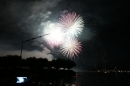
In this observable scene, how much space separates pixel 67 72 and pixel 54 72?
35738mm

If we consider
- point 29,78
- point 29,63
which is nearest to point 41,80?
point 29,63

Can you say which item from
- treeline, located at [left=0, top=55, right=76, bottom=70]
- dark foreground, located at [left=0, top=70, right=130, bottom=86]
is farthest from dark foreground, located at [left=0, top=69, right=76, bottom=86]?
treeline, located at [left=0, top=55, right=76, bottom=70]

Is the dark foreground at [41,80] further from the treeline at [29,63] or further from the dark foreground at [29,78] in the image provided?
the treeline at [29,63]

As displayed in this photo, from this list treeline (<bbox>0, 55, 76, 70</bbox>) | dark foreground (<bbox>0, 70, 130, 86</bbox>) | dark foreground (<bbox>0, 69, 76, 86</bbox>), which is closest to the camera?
dark foreground (<bbox>0, 69, 76, 86</bbox>)

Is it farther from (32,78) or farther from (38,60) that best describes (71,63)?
(32,78)

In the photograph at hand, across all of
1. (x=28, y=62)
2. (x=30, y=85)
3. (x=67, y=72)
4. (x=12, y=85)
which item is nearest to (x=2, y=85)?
(x=12, y=85)

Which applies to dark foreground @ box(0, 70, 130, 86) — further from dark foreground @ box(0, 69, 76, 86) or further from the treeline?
the treeline

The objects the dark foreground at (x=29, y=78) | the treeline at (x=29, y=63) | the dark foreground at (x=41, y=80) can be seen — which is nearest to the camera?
the dark foreground at (x=29, y=78)

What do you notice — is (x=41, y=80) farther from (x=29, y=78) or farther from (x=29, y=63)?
(x=29, y=78)

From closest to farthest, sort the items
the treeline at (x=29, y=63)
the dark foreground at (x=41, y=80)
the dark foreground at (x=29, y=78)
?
1. the dark foreground at (x=29, y=78)
2. the dark foreground at (x=41, y=80)
3. the treeline at (x=29, y=63)

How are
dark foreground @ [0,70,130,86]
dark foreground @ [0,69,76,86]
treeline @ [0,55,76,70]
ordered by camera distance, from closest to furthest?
dark foreground @ [0,69,76,86] → dark foreground @ [0,70,130,86] → treeline @ [0,55,76,70]

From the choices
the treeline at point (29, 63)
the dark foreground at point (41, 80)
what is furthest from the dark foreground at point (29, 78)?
the treeline at point (29, 63)

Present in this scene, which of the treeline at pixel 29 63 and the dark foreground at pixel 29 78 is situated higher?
the treeline at pixel 29 63

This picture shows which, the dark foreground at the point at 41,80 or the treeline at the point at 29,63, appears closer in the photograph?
the dark foreground at the point at 41,80
